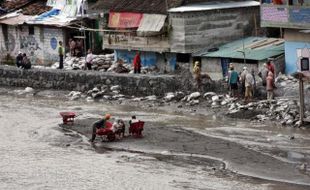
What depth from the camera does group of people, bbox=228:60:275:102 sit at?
103ft

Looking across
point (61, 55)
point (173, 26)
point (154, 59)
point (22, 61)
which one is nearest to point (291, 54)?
point (173, 26)

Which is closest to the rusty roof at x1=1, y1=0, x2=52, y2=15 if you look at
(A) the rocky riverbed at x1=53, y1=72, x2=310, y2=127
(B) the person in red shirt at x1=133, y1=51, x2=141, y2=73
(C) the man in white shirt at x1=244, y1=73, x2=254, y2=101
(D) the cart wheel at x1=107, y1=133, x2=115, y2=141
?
(B) the person in red shirt at x1=133, y1=51, x2=141, y2=73

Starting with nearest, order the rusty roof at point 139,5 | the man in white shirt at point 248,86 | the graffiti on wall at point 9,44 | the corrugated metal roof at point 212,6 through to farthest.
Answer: the man in white shirt at point 248,86 < the corrugated metal roof at point 212,6 < the rusty roof at point 139,5 < the graffiti on wall at point 9,44

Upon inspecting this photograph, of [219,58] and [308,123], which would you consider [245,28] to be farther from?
[308,123]

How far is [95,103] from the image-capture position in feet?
118

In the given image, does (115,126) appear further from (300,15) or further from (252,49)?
(252,49)

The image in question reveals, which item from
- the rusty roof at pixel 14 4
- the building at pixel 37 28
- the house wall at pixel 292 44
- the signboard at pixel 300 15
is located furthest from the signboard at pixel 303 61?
the rusty roof at pixel 14 4

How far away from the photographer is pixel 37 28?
4384cm

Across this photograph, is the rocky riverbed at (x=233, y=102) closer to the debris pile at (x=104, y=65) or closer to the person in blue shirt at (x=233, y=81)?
the person in blue shirt at (x=233, y=81)

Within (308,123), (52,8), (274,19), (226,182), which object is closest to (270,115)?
(308,123)

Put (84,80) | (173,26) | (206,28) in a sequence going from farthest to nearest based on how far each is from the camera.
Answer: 1. (84,80)
2. (173,26)
3. (206,28)

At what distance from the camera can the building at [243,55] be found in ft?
111

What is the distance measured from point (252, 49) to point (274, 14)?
204 centimetres

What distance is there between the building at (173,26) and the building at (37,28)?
12.5 ft
